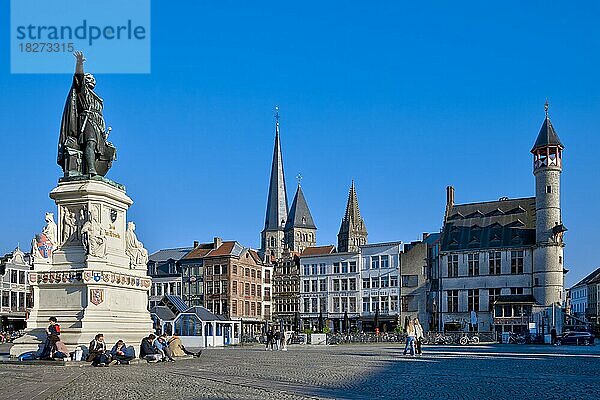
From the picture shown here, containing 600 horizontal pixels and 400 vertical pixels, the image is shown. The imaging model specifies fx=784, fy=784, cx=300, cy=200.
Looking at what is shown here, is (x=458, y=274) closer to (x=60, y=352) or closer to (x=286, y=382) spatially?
(x=60, y=352)

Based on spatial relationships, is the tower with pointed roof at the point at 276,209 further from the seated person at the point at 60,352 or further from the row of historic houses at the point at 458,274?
the seated person at the point at 60,352

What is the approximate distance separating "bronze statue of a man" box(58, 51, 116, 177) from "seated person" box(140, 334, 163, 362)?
4.98 meters

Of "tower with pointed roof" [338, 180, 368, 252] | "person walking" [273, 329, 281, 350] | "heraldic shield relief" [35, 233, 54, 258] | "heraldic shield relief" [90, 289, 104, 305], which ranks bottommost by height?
"person walking" [273, 329, 281, 350]

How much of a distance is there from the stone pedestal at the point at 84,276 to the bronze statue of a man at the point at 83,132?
0.94 metres

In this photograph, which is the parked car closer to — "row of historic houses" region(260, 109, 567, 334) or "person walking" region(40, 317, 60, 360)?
"row of historic houses" region(260, 109, 567, 334)

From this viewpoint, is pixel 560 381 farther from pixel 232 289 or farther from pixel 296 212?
pixel 296 212

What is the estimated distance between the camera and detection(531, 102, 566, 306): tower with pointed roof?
221 feet

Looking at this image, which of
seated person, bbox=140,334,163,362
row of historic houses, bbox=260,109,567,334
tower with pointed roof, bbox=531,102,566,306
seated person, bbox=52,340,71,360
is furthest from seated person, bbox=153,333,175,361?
tower with pointed roof, bbox=531,102,566,306

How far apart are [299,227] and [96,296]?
370 ft

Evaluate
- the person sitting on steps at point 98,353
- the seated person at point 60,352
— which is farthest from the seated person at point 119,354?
the seated person at point 60,352

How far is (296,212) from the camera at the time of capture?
13375cm

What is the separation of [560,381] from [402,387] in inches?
160

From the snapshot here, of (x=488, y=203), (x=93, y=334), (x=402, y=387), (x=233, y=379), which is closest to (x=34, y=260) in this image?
(x=93, y=334)

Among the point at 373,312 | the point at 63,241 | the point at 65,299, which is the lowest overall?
the point at 373,312
